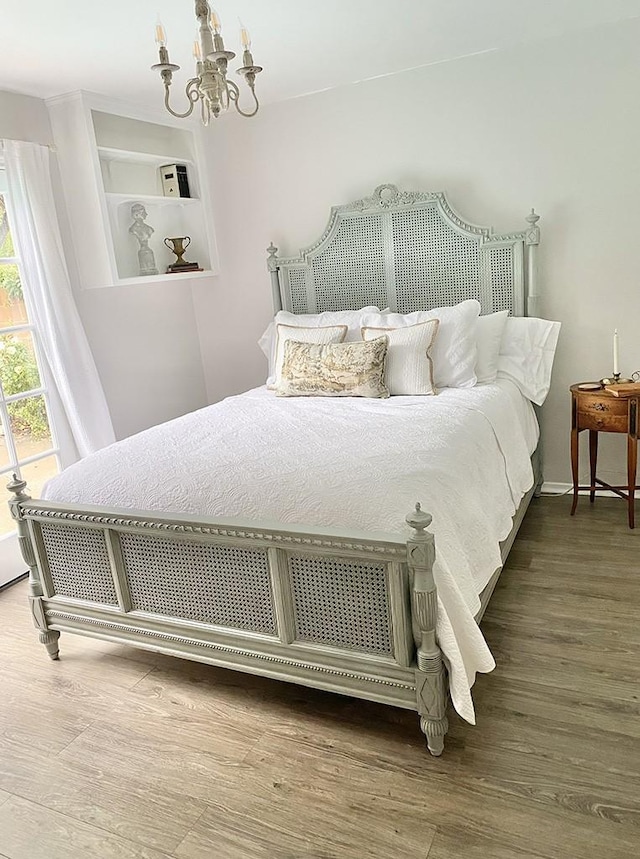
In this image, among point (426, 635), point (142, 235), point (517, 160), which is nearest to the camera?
point (426, 635)

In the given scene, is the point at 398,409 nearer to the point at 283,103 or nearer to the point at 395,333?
the point at 395,333

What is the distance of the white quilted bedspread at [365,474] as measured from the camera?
204cm

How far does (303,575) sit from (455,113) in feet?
9.28

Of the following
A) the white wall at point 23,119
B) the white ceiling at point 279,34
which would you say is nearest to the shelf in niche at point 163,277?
the white wall at point 23,119

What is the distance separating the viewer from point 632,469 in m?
3.39

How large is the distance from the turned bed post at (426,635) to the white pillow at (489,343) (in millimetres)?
1738

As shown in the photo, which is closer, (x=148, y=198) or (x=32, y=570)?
(x=32, y=570)

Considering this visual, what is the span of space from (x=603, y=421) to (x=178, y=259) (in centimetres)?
276

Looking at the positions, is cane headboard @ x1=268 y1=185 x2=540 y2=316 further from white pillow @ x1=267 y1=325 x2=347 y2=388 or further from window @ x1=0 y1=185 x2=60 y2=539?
window @ x1=0 y1=185 x2=60 y2=539

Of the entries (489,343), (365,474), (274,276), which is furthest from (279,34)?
(365,474)

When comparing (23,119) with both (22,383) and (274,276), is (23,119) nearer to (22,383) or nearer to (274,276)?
(22,383)

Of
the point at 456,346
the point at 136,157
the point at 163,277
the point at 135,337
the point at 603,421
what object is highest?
the point at 136,157

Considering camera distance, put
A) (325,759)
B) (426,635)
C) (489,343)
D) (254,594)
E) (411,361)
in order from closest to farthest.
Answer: (426,635)
(325,759)
(254,594)
(411,361)
(489,343)

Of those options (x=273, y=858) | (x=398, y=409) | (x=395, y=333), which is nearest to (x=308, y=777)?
(x=273, y=858)
